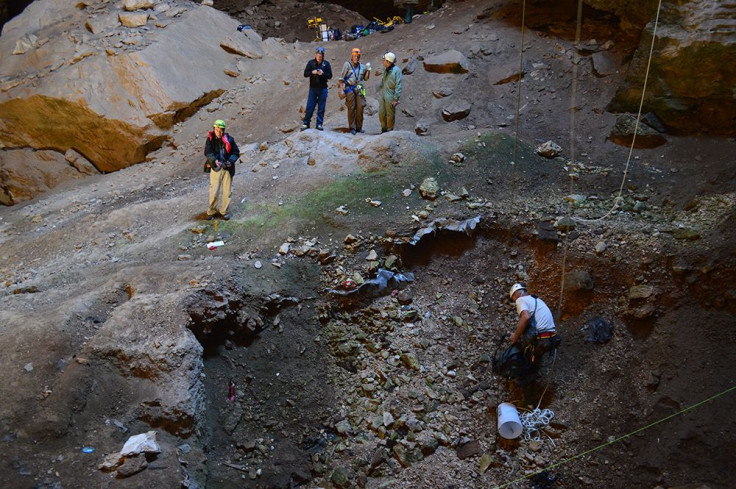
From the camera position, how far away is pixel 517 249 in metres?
7.43

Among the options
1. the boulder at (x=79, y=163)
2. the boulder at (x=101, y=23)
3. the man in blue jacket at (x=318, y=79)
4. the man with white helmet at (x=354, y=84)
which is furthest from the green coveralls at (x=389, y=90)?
the boulder at (x=101, y=23)

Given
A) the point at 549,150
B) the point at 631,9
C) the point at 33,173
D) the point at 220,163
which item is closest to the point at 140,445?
the point at 220,163

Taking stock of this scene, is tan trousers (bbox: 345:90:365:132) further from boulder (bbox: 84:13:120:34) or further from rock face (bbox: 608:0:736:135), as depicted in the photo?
boulder (bbox: 84:13:120:34)

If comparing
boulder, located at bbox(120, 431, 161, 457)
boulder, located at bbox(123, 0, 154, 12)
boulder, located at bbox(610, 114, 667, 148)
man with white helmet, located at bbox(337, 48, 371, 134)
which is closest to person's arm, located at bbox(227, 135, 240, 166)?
man with white helmet, located at bbox(337, 48, 371, 134)

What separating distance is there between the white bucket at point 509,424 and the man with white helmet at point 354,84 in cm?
661

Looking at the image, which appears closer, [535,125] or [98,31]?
[535,125]

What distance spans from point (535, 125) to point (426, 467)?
7.54 metres

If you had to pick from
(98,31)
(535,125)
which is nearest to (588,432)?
(535,125)

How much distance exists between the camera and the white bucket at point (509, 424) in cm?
565

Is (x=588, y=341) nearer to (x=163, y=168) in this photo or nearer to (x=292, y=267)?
(x=292, y=267)

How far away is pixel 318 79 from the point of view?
10.1 metres

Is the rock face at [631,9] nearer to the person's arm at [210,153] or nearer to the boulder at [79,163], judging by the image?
the person's arm at [210,153]

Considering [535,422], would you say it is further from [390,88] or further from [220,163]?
[390,88]

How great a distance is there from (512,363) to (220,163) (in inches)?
213
